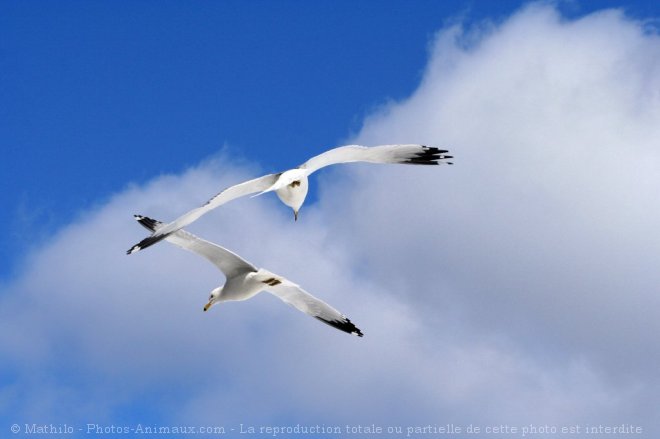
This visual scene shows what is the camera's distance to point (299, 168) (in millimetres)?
11039

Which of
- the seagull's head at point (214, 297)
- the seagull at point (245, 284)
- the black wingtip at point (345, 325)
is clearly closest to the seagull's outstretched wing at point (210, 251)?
the seagull at point (245, 284)

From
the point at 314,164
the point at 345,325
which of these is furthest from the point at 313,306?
the point at 314,164

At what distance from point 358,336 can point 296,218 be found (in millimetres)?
1730

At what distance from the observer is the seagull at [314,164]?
10.4 m

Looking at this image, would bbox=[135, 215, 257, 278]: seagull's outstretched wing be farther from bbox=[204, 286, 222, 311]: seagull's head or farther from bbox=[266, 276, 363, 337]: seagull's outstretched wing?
bbox=[266, 276, 363, 337]: seagull's outstretched wing

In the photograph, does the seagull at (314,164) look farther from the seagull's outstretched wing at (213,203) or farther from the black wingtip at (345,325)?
the black wingtip at (345,325)

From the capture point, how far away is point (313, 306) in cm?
1226

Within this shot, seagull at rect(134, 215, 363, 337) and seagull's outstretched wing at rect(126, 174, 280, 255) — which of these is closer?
seagull's outstretched wing at rect(126, 174, 280, 255)

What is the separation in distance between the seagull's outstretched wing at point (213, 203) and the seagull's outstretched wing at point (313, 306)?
1.93 meters

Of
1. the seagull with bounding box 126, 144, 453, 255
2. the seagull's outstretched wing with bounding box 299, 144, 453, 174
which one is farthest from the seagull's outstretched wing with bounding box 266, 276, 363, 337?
the seagull's outstretched wing with bounding box 299, 144, 453, 174

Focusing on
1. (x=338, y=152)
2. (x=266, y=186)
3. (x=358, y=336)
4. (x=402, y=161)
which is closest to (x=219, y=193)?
(x=266, y=186)

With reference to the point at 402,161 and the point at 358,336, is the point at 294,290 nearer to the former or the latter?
the point at 358,336

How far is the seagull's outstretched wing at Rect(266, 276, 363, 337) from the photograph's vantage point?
39.7 feet

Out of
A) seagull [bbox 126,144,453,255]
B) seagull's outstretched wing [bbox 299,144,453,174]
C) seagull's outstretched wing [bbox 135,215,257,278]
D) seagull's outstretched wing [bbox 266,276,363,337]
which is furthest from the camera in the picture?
seagull's outstretched wing [bbox 266,276,363,337]
